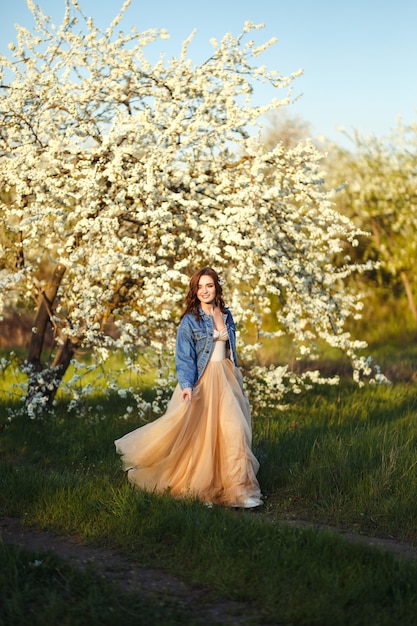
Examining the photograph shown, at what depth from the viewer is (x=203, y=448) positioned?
24.0 feet

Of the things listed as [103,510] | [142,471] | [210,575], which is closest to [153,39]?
[142,471]

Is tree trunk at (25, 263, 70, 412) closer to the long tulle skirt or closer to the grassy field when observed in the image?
the grassy field

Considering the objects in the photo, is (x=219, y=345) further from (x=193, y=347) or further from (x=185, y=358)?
(x=185, y=358)

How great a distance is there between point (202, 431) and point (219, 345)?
0.73 metres

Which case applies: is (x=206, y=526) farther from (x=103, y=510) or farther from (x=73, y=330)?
(x=73, y=330)

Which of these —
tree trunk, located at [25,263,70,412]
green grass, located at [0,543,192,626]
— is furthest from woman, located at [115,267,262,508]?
tree trunk, located at [25,263,70,412]

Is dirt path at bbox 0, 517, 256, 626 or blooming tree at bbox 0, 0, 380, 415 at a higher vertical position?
blooming tree at bbox 0, 0, 380, 415

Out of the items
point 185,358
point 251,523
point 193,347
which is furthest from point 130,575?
point 193,347

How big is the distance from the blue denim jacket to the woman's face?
0.51 ft

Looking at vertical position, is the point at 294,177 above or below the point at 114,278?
above

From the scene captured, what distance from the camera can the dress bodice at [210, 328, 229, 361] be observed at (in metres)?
7.50

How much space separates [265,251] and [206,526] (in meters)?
4.17

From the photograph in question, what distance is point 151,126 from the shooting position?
9.41 m

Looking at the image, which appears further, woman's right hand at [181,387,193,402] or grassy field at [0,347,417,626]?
woman's right hand at [181,387,193,402]
